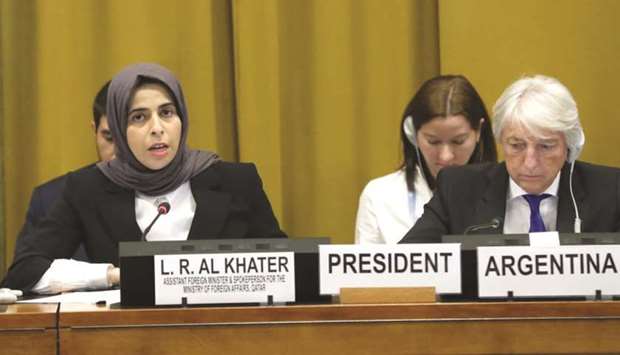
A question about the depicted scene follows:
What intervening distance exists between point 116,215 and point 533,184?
1.14 m

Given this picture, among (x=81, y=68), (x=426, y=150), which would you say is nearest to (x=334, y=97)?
(x=426, y=150)

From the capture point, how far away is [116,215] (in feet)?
9.36

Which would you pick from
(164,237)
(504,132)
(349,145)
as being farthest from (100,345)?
(349,145)

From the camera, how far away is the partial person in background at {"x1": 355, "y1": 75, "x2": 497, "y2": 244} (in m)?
3.36

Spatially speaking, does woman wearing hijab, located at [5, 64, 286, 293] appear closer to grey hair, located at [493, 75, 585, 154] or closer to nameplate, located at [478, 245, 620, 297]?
grey hair, located at [493, 75, 585, 154]

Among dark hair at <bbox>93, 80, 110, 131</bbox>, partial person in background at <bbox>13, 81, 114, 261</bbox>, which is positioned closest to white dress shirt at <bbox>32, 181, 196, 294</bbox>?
partial person in background at <bbox>13, 81, 114, 261</bbox>

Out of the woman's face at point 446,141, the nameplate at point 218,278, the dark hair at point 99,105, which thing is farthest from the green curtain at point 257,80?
the nameplate at point 218,278

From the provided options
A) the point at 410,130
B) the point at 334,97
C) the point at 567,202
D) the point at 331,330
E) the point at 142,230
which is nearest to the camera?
the point at 331,330

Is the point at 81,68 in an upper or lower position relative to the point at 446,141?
upper

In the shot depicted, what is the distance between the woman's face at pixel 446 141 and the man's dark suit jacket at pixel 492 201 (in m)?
0.61

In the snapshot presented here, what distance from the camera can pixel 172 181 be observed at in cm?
290

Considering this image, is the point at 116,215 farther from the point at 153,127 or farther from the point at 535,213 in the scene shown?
the point at 535,213

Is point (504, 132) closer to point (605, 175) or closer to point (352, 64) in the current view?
point (605, 175)

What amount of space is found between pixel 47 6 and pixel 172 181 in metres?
1.27
